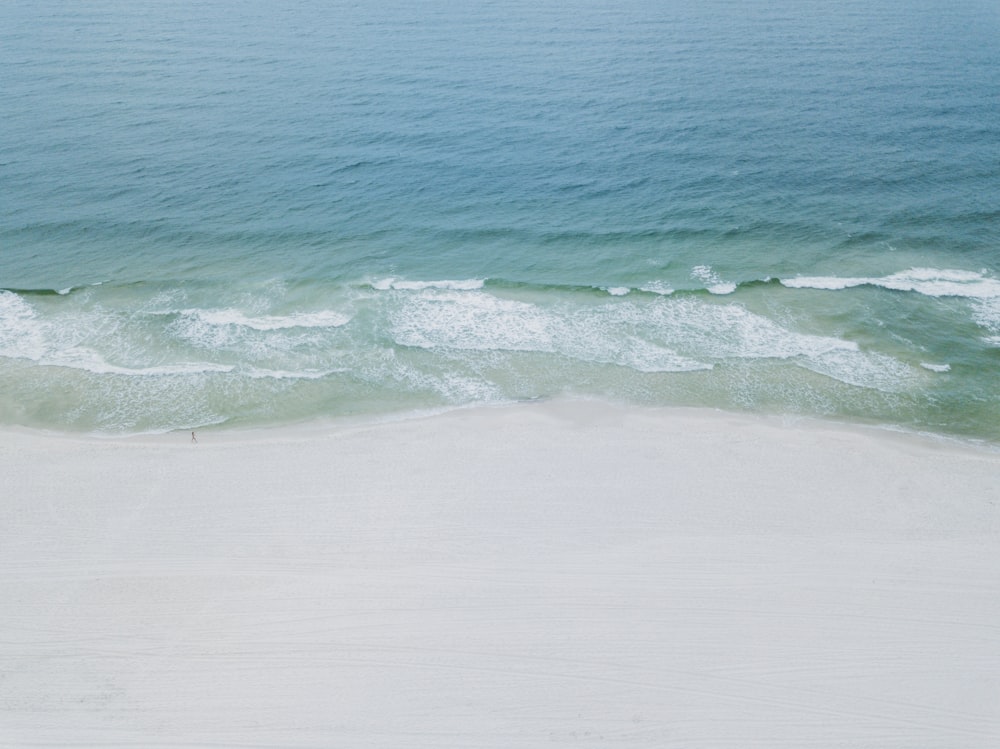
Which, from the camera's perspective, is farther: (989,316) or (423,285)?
(423,285)

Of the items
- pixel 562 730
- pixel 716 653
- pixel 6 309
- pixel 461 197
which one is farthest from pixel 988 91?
pixel 6 309

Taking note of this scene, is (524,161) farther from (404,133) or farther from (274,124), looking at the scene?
(274,124)

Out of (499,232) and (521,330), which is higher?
(499,232)

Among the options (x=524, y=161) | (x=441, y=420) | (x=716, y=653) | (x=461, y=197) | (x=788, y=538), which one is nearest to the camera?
(x=716, y=653)

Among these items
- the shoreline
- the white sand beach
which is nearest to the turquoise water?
the shoreline

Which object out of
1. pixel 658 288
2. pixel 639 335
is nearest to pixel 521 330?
pixel 639 335

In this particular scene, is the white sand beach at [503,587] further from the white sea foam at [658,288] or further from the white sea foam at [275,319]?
the white sea foam at [658,288]

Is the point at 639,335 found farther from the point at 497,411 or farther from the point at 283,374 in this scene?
the point at 283,374
